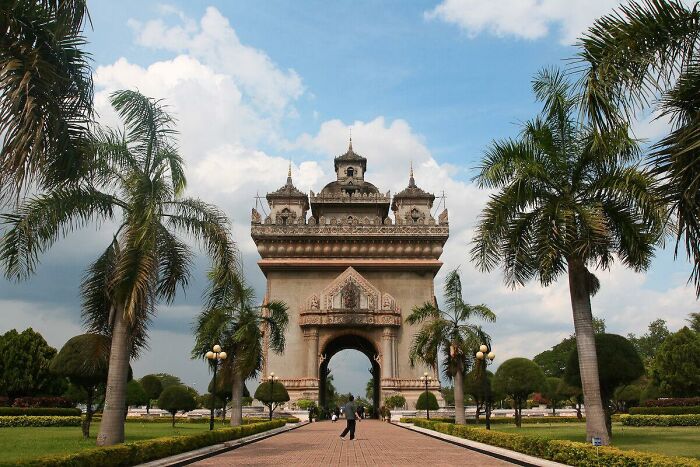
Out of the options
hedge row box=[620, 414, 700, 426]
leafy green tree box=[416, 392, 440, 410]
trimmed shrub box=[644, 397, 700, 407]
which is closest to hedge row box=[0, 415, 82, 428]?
leafy green tree box=[416, 392, 440, 410]

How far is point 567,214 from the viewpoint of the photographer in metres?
13.5

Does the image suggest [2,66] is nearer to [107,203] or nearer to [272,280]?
[107,203]

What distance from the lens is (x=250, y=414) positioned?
132 ft

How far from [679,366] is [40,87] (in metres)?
39.2

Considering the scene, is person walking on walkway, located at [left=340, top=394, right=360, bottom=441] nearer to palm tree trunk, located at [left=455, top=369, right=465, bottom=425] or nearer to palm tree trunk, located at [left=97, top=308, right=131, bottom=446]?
palm tree trunk, located at [left=455, top=369, right=465, bottom=425]

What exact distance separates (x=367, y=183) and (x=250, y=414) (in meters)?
24.5

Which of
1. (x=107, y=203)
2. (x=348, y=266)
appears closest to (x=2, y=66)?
(x=107, y=203)

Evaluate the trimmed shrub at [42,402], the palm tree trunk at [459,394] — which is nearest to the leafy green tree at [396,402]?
→ the palm tree trunk at [459,394]

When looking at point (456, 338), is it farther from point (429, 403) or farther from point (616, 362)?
point (429, 403)

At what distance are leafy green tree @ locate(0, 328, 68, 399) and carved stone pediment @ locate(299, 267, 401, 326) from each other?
54.5ft

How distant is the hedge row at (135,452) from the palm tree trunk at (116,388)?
933 mm

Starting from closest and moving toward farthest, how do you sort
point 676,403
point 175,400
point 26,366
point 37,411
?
1. point 37,411
2. point 676,403
3. point 175,400
4. point 26,366

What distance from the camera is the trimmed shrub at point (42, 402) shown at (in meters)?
33.1

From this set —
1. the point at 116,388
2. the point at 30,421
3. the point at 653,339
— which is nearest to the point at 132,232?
the point at 116,388
